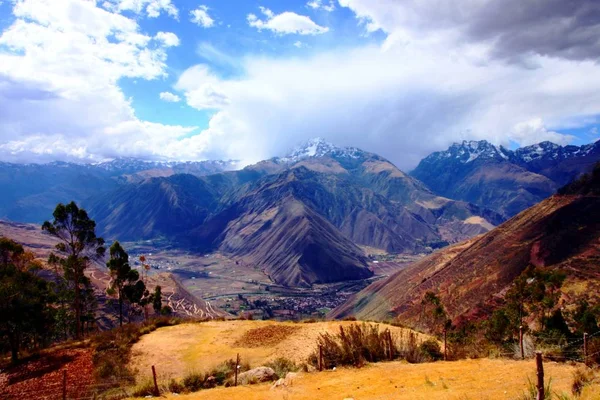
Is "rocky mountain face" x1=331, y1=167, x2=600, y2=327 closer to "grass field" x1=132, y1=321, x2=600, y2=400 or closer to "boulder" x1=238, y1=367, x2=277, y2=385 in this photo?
"grass field" x1=132, y1=321, x2=600, y2=400

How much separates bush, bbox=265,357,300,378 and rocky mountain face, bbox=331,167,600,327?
209 feet

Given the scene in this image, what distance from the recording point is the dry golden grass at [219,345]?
29.4 m

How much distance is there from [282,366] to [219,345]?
31.4ft

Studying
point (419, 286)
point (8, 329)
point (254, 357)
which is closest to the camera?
point (254, 357)

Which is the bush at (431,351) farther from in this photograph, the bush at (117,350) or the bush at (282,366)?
the bush at (117,350)

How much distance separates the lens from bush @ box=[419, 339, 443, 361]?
26.6 m

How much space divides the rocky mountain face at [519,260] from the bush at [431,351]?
55.7 metres

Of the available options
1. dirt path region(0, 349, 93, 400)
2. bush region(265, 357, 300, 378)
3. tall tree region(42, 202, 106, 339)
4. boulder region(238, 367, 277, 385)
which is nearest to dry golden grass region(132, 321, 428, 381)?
bush region(265, 357, 300, 378)

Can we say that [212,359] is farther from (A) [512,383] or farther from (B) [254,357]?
(A) [512,383]

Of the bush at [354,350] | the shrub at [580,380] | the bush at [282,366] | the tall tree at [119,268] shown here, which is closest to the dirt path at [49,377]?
the bush at [282,366]

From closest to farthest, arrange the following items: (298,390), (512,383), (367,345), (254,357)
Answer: (512,383) → (298,390) → (367,345) → (254,357)

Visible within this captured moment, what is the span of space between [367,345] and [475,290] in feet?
285

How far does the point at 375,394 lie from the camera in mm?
19078

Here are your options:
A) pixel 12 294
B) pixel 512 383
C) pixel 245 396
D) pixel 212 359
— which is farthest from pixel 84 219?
pixel 512 383
